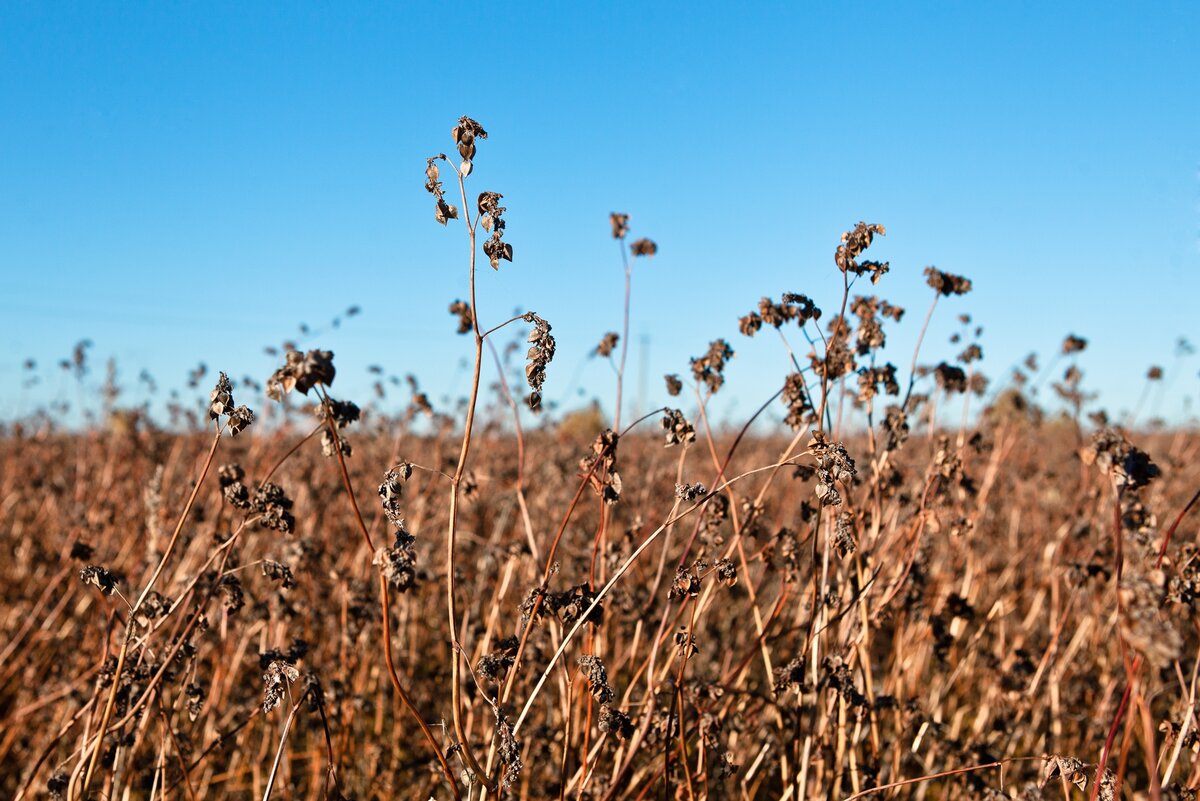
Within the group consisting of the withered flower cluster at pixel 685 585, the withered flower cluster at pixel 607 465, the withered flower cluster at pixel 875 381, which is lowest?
the withered flower cluster at pixel 685 585

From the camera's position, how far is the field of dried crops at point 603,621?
1.79 metres

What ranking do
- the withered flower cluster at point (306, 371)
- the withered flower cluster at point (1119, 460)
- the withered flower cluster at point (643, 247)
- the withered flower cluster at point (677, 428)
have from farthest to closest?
the withered flower cluster at point (643, 247) → the withered flower cluster at point (677, 428) → the withered flower cluster at point (1119, 460) → the withered flower cluster at point (306, 371)

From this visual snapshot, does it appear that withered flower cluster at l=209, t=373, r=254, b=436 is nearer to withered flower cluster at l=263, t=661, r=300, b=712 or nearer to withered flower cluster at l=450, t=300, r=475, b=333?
withered flower cluster at l=263, t=661, r=300, b=712

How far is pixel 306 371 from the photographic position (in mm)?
1333

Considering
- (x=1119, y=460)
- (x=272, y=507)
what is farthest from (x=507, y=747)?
(x=1119, y=460)

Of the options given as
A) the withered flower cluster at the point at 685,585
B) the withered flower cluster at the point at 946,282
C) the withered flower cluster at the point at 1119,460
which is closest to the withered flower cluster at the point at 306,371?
the withered flower cluster at the point at 685,585

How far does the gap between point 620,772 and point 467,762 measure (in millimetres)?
572

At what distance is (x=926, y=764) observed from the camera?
3.05 meters

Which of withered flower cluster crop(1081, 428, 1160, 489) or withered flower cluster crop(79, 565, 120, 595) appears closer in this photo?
withered flower cluster crop(79, 565, 120, 595)

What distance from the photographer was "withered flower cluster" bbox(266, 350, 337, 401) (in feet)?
4.38

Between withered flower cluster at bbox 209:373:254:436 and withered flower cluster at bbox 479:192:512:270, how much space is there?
0.55m

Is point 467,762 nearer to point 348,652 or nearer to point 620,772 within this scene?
point 620,772

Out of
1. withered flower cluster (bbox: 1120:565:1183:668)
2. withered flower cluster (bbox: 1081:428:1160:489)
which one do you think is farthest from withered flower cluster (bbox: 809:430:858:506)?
withered flower cluster (bbox: 1081:428:1160:489)

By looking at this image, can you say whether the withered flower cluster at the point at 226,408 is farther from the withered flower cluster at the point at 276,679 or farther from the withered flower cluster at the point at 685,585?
the withered flower cluster at the point at 685,585
